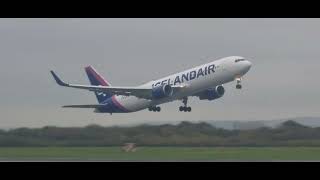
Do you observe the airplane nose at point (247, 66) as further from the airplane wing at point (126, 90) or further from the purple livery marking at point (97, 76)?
the purple livery marking at point (97, 76)

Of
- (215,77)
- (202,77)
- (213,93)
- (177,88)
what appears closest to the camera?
(215,77)

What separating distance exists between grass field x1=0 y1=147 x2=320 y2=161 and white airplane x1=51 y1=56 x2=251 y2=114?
7109 millimetres

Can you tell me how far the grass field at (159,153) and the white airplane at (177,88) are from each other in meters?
7.11

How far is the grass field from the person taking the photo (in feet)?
124

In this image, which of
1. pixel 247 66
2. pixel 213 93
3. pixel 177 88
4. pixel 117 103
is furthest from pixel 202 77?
pixel 117 103

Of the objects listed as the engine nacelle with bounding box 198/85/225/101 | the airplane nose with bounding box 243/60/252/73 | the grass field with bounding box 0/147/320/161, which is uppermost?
the airplane nose with bounding box 243/60/252/73

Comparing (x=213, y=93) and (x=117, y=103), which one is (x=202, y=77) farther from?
(x=117, y=103)

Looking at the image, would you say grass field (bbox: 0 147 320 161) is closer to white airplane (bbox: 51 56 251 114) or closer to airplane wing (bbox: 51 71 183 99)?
white airplane (bbox: 51 56 251 114)

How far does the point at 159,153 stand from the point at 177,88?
16.4m

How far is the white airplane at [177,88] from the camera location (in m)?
54.7

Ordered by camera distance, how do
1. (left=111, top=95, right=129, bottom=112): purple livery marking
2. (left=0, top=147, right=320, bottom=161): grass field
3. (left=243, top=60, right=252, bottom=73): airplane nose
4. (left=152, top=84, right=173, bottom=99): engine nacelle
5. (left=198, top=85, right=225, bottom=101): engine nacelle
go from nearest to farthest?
1. (left=0, top=147, right=320, bottom=161): grass field
2. (left=243, top=60, right=252, bottom=73): airplane nose
3. (left=152, top=84, right=173, bottom=99): engine nacelle
4. (left=198, top=85, right=225, bottom=101): engine nacelle
5. (left=111, top=95, right=129, bottom=112): purple livery marking

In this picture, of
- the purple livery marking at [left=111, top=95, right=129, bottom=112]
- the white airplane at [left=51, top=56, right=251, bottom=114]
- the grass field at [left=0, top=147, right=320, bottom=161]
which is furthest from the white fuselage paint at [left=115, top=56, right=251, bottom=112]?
the grass field at [left=0, top=147, right=320, bottom=161]

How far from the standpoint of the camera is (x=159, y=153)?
41.3 m

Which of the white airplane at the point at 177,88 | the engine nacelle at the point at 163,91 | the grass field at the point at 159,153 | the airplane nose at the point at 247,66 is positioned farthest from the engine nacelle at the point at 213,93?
the grass field at the point at 159,153
